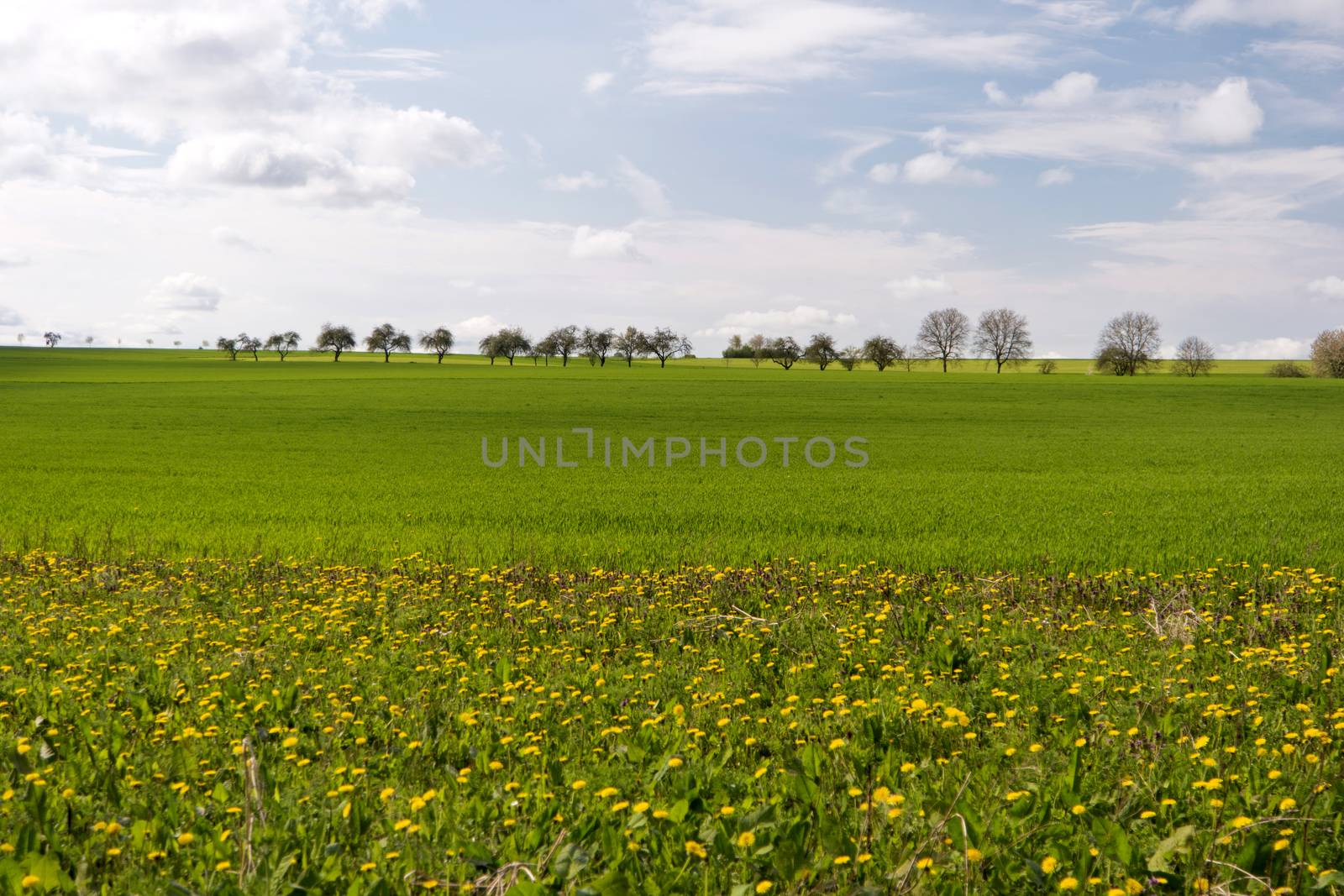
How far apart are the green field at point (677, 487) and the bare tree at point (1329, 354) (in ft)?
235

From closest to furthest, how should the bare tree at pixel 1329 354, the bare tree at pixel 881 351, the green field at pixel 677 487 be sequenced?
1. the green field at pixel 677 487
2. the bare tree at pixel 1329 354
3. the bare tree at pixel 881 351

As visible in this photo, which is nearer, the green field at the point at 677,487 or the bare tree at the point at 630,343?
the green field at the point at 677,487

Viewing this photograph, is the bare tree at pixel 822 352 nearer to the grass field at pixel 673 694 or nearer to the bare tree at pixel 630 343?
the bare tree at pixel 630 343

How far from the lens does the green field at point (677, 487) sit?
14078 millimetres

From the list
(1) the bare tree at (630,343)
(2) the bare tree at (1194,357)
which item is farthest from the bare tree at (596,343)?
(2) the bare tree at (1194,357)

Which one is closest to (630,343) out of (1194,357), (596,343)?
(596,343)

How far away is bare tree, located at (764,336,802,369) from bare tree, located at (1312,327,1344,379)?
240 feet

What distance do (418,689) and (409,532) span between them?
8749mm

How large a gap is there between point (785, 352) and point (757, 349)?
954 cm

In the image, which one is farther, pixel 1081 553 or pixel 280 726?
pixel 1081 553

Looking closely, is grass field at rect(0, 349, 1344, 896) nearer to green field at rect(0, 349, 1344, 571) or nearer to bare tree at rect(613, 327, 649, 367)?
green field at rect(0, 349, 1344, 571)

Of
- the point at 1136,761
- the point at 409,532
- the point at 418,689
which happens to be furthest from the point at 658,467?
the point at 1136,761

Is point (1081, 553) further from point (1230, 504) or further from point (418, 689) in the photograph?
point (418, 689)

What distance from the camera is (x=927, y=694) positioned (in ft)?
23.6
